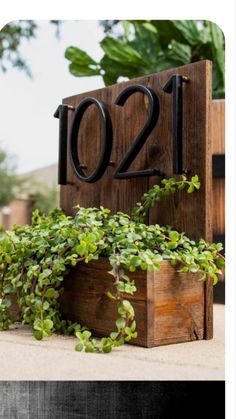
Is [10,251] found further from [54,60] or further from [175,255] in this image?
[54,60]

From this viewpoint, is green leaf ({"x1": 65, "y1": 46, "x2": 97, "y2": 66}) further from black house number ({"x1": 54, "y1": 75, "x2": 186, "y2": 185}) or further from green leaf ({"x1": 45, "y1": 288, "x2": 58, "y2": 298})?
green leaf ({"x1": 45, "y1": 288, "x2": 58, "y2": 298})

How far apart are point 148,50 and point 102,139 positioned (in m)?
1.38

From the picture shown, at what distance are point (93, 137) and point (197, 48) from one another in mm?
1257

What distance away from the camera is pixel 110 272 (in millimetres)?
843

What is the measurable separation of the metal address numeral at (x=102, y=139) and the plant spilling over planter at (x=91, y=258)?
0.15 meters

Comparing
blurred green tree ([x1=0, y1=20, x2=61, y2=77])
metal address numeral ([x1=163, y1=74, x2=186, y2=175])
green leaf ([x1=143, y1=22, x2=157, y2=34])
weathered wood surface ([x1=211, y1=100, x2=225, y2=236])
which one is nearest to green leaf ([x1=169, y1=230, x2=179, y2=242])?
metal address numeral ([x1=163, y1=74, x2=186, y2=175])

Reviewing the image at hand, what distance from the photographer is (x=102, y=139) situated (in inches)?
44.8

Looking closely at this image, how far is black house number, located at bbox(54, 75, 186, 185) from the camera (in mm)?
977

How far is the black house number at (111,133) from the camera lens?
98 cm

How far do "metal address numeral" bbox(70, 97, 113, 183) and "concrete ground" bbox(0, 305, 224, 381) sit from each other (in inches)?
14.3

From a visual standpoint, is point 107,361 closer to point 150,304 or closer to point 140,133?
point 150,304

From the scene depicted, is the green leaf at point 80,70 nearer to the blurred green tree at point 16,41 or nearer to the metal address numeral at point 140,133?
the blurred green tree at point 16,41

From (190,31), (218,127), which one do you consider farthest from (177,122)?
(190,31)

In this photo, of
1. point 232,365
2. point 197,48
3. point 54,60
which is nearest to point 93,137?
point 232,365
